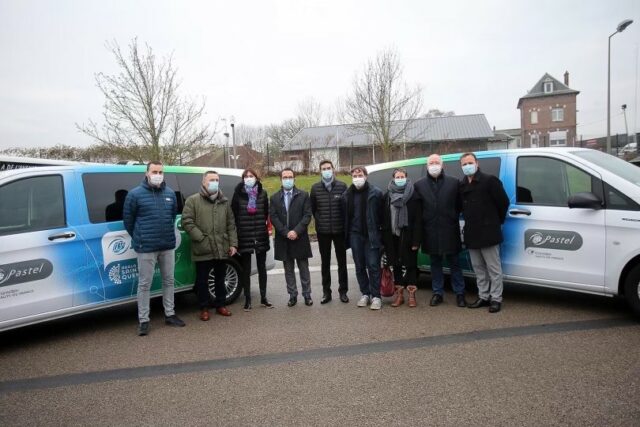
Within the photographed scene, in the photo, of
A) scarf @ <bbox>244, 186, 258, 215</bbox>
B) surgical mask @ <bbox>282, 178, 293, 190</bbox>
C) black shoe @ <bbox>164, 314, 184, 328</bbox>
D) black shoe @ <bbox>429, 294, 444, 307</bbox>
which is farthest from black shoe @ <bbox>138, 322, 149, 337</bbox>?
black shoe @ <bbox>429, 294, 444, 307</bbox>

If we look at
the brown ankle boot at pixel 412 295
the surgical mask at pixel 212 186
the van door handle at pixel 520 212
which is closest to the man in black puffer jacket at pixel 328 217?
the brown ankle boot at pixel 412 295

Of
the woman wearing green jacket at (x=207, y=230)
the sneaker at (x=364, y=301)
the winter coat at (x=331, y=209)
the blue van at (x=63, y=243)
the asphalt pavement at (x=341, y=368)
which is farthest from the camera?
the winter coat at (x=331, y=209)

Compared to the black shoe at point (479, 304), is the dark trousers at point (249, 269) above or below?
above

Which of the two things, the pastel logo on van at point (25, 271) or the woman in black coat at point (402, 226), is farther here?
the woman in black coat at point (402, 226)

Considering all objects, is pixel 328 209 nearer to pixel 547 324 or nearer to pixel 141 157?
pixel 547 324

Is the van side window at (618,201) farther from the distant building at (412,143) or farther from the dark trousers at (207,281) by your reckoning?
the distant building at (412,143)

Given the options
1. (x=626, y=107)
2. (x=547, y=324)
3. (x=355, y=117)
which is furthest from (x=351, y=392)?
(x=626, y=107)

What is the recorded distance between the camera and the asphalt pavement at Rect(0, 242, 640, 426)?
3148 millimetres

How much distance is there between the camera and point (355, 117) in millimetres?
22891

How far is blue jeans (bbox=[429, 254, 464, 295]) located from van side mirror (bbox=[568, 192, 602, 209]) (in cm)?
151

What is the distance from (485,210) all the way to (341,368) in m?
2.71

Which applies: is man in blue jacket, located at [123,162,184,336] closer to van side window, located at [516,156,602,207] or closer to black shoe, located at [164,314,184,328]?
black shoe, located at [164,314,184,328]

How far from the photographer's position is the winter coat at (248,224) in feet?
19.3

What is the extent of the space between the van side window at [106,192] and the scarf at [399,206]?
330 centimetres
